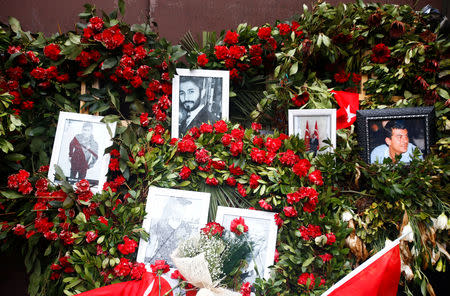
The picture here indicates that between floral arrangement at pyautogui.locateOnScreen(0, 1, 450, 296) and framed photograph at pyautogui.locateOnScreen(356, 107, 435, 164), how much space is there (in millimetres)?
80

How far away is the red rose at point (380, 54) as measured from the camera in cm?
191

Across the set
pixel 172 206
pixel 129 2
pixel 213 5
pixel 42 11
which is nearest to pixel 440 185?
pixel 172 206

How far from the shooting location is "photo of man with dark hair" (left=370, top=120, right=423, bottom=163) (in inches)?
72.6

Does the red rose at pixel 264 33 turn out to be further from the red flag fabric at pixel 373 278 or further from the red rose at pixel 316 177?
the red flag fabric at pixel 373 278

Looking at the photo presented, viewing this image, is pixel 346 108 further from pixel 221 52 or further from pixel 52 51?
pixel 52 51

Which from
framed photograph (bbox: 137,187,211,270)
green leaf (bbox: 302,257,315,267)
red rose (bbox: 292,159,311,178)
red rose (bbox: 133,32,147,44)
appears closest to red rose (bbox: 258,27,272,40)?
red rose (bbox: 133,32,147,44)

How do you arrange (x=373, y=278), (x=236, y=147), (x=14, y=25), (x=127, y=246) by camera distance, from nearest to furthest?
(x=373, y=278) → (x=127, y=246) → (x=236, y=147) → (x=14, y=25)

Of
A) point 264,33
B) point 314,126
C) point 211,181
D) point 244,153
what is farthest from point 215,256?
point 264,33

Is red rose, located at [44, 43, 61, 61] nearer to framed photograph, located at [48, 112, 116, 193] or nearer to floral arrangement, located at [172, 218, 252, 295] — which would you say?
framed photograph, located at [48, 112, 116, 193]

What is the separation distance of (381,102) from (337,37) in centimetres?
52

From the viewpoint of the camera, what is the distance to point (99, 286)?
1.62 metres

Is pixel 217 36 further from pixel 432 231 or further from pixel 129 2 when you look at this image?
pixel 432 231

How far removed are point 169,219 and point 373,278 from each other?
1141mm

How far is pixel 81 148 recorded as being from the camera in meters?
1.90
